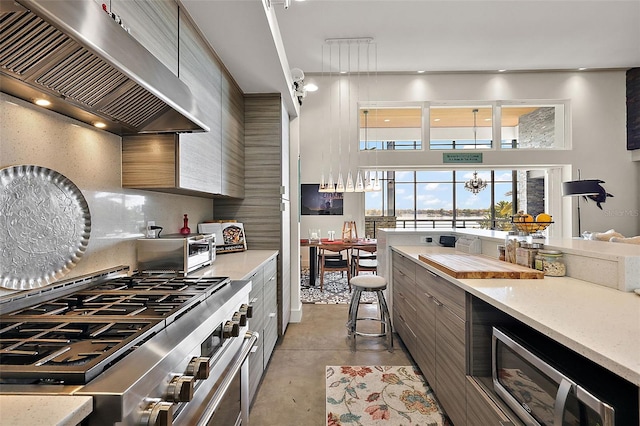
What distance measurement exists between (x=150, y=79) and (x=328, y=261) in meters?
4.25

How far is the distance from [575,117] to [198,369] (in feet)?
23.4

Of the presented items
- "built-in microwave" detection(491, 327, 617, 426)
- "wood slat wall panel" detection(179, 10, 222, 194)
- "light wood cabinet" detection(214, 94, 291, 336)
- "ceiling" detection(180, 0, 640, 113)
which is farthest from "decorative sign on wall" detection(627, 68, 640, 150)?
"wood slat wall panel" detection(179, 10, 222, 194)

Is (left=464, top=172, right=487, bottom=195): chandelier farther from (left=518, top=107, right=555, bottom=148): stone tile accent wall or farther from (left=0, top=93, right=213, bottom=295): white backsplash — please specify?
(left=0, top=93, right=213, bottom=295): white backsplash

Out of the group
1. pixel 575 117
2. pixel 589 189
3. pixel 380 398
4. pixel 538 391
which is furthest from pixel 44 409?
pixel 575 117

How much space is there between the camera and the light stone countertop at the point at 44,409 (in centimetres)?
51

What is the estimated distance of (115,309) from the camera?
1.04m

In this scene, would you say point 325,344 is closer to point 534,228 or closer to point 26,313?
point 534,228

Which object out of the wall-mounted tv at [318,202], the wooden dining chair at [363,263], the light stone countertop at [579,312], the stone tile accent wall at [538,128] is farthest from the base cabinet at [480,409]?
the stone tile accent wall at [538,128]

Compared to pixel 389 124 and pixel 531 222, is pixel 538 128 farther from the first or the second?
pixel 531 222

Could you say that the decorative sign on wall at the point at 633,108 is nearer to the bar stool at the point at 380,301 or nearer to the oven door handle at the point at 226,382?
the bar stool at the point at 380,301

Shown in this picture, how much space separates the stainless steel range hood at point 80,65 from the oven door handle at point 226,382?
1087mm

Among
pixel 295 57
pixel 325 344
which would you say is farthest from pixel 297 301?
pixel 295 57

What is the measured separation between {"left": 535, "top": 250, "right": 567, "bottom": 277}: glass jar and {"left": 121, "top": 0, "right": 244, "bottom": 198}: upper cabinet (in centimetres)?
201

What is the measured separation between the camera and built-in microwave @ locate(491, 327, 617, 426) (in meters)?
0.81
